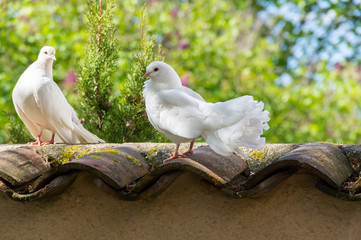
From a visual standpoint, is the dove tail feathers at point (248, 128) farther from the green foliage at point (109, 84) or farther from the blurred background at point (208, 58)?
the blurred background at point (208, 58)

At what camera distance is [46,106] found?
3387mm

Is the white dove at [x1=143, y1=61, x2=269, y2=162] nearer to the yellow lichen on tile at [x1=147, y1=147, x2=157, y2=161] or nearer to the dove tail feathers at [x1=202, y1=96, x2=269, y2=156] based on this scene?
the dove tail feathers at [x1=202, y1=96, x2=269, y2=156]

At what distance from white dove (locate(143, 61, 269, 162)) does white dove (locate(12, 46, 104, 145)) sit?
100cm

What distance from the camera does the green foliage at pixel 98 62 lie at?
4023 millimetres

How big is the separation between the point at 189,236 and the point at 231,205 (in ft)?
0.82

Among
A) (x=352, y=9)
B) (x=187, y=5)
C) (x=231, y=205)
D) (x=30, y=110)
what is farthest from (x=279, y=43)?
(x=231, y=205)

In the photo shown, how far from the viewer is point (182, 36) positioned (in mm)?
9008

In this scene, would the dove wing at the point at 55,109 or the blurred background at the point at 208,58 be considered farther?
the blurred background at the point at 208,58

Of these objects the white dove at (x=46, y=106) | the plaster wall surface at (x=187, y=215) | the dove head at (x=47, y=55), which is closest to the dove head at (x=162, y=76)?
the plaster wall surface at (x=187, y=215)

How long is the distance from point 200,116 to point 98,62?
1.96 m

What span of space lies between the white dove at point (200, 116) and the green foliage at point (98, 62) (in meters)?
1.47

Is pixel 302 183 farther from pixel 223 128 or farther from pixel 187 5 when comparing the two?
pixel 187 5

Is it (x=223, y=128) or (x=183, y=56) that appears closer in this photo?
(x=223, y=128)

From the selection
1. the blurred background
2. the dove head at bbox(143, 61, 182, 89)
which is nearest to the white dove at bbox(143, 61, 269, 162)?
the dove head at bbox(143, 61, 182, 89)
